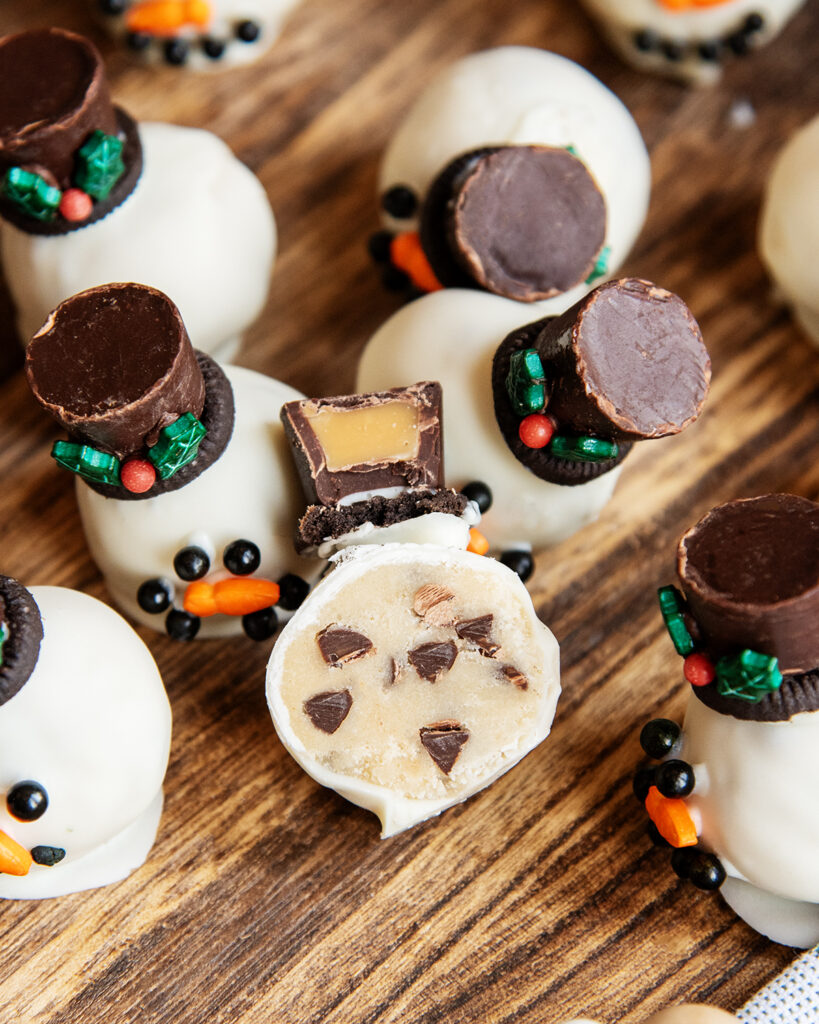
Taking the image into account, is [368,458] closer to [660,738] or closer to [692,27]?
[660,738]

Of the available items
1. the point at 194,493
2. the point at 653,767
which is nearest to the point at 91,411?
the point at 194,493

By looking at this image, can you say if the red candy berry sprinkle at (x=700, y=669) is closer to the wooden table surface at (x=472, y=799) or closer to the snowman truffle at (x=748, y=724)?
the snowman truffle at (x=748, y=724)

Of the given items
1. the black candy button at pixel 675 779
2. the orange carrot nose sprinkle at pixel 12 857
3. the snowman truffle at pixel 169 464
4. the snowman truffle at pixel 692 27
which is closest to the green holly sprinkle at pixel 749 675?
the black candy button at pixel 675 779

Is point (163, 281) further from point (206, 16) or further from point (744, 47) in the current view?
point (744, 47)

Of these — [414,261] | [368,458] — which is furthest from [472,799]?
[414,261]

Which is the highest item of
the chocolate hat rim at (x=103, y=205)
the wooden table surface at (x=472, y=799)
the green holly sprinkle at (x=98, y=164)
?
the green holly sprinkle at (x=98, y=164)
